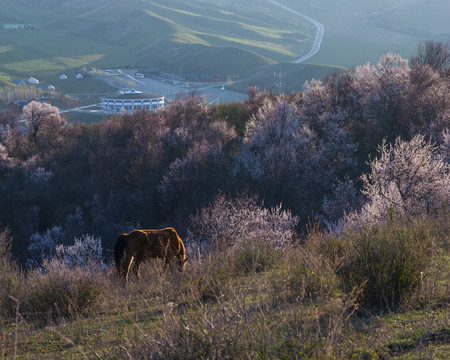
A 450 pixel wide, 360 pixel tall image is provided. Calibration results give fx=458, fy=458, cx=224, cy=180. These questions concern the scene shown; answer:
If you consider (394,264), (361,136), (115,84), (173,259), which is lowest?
(115,84)

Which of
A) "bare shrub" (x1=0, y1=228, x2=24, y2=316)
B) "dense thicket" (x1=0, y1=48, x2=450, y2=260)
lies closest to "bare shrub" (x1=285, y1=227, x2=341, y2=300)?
"bare shrub" (x1=0, y1=228, x2=24, y2=316)

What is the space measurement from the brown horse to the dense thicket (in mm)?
21433

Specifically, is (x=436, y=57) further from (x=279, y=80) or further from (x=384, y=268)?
(x=279, y=80)

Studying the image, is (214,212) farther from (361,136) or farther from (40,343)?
(40,343)

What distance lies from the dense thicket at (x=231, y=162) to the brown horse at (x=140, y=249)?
21433 millimetres

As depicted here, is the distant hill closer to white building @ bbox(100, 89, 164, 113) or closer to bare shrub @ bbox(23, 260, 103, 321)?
white building @ bbox(100, 89, 164, 113)

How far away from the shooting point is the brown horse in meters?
8.34

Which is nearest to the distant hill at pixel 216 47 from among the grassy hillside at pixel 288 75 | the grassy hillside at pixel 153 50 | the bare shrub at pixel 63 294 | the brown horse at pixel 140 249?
the grassy hillside at pixel 153 50

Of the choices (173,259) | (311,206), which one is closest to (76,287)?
(173,259)

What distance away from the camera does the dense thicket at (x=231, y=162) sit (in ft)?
117

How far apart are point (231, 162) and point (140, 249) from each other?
34.0 metres

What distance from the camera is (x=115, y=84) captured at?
130 meters

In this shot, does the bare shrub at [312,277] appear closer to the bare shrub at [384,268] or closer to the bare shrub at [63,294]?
the bare shrub at [384,268]

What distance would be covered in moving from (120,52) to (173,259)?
595 ft
